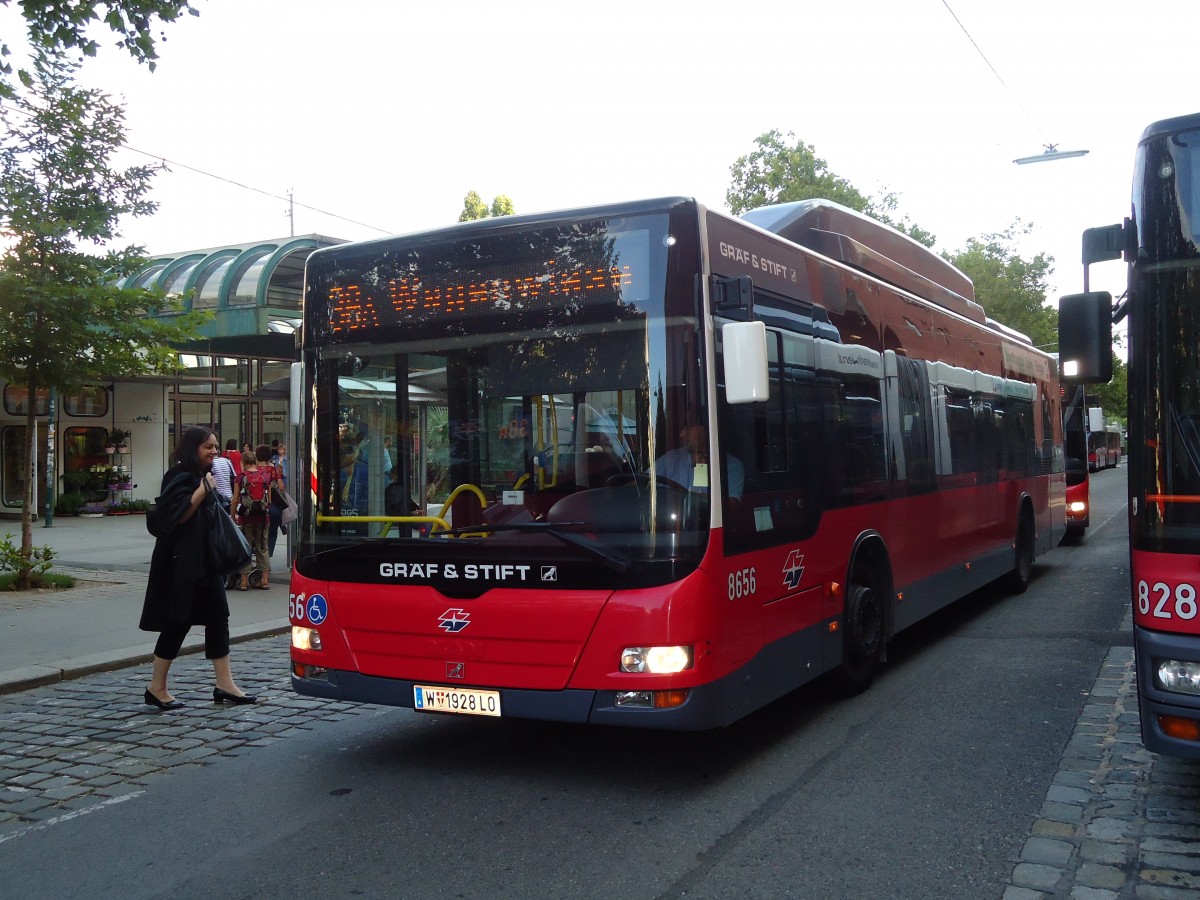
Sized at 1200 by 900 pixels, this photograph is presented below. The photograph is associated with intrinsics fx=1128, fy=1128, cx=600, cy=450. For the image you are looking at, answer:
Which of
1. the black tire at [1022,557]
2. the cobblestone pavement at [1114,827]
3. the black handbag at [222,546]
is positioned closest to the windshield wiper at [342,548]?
the black handbag at [222,546]

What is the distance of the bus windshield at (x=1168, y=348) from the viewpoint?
4426 mm

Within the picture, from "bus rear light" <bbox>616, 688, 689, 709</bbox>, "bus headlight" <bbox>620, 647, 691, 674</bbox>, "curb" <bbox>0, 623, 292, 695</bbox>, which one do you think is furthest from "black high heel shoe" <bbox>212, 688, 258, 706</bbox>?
"bus headlight" <bbox>620, 647, 691, 674</bbox>

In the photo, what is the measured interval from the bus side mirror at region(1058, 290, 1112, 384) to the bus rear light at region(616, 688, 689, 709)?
2192mm

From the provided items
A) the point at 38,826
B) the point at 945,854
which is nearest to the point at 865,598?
the point at 945,854

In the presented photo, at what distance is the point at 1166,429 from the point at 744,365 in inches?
69.3

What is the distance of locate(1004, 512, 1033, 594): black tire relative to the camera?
1215 cm

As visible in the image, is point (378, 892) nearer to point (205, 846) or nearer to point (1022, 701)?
point (205, 846)

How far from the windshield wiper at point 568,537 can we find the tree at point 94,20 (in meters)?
5.35

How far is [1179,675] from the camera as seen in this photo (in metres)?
4.41

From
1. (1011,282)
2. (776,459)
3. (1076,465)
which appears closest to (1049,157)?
(1076,465)

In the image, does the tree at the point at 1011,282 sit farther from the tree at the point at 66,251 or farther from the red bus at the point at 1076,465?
the tree at the point at 66,251

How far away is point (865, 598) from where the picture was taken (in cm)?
734

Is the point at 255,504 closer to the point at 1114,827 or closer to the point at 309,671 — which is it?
the point at 309,671

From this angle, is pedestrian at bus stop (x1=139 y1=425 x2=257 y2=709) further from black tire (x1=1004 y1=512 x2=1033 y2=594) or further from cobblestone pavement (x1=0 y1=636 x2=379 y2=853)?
black tire (x1=1004 y1=512 x2=1033 y2=594)
